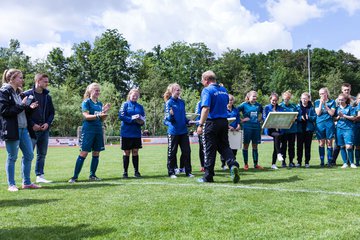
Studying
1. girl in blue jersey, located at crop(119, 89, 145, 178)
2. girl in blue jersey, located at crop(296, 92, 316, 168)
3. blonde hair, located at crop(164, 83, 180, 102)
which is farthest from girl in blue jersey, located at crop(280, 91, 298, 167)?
girl in blue jersey, located at crop(119, 89, 145, 178)

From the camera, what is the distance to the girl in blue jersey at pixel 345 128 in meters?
10.7

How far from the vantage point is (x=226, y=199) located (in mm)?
5871

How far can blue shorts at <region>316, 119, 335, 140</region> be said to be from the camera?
11094mm

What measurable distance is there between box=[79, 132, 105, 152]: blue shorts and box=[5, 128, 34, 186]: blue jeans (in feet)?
4.25

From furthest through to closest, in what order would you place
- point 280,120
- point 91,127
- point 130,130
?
point 280,120
point 130,130
point 91,127

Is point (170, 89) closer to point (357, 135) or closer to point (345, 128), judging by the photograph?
point (345, 128)

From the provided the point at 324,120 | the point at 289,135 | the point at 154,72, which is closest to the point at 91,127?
the point at 289,135

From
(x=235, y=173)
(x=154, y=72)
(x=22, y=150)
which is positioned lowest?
(x=235, y=173)

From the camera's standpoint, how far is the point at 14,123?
7.06m

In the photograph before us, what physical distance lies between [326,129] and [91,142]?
21.9ft

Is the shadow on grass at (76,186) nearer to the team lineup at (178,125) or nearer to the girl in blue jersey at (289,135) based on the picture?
the team lineup at (178,125)

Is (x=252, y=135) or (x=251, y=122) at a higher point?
(x=251, y=122)

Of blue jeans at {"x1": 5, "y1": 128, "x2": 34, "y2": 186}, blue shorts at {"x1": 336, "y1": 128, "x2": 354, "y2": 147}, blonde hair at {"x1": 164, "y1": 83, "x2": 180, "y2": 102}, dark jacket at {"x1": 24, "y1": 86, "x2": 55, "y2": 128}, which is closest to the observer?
→ blue jeans at {"x1": 5, "y1": 128, "x2": 34, "y2": 186}

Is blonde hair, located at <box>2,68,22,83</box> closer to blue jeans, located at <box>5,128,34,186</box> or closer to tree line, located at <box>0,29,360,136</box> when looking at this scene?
blue jeans, located at <box>5,128,34,186</box>
